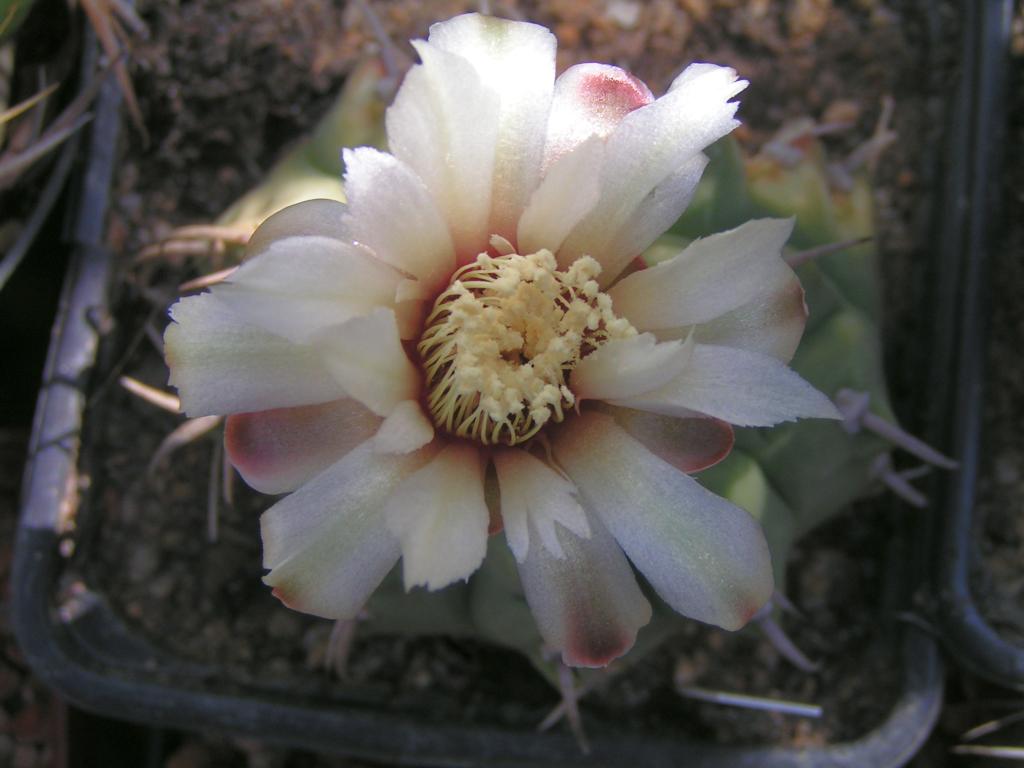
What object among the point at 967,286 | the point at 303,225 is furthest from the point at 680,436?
the point at 967,286

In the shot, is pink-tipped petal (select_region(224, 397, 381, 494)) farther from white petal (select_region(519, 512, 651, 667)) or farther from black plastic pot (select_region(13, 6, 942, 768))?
black plastic pot (select_region(13, 6, 942, 768))

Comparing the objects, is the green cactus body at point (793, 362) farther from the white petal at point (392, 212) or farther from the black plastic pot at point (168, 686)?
the white petal at point (392, 212)

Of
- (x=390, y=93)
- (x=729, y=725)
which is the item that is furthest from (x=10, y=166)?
(x=729, y=725)

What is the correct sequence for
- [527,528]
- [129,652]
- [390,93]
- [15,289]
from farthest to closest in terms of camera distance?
[15,289]
[129,652]
[390,93]
[527,528]

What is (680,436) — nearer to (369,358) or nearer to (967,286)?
(369,358)

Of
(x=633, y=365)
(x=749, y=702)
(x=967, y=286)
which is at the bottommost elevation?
(x=749, y=702)

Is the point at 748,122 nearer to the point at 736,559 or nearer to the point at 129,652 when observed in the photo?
the point at 736,559

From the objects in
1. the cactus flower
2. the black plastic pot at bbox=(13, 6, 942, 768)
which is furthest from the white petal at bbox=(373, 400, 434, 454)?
the black plastic pot at bbox=(13, 6, 942, 768)
